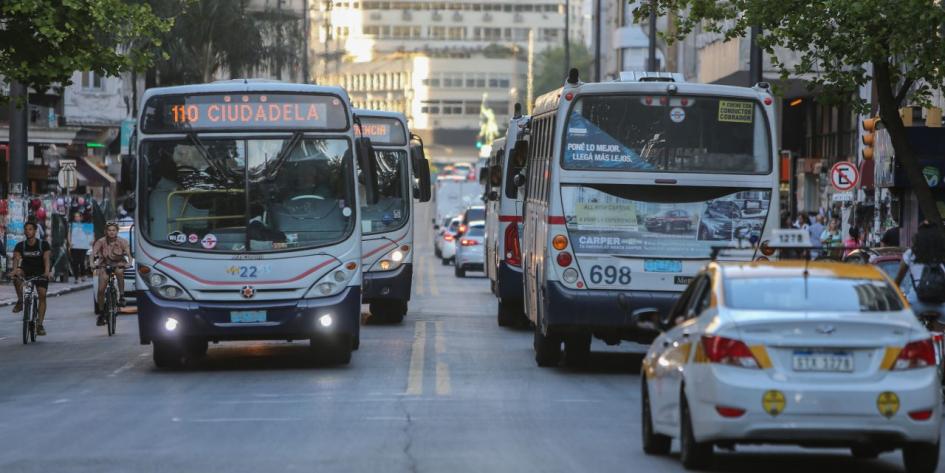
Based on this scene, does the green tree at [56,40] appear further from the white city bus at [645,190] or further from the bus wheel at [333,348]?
the white city bus at [645,190]

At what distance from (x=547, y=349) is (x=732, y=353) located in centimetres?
1025

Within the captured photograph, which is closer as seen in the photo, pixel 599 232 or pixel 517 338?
pixel 599 232

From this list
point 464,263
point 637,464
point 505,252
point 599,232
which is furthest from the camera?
point 464,263

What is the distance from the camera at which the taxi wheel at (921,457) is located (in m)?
11.4

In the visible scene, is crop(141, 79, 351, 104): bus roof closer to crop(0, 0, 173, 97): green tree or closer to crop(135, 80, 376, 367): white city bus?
crop(135, 80, 376, 367): white city bus

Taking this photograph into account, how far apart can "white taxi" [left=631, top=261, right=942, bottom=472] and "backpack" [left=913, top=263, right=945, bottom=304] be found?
23.0 ft

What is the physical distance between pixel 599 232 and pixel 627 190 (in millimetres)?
535

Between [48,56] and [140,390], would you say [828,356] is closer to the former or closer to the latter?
[140,390]

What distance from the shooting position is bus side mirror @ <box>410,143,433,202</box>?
2795 cm

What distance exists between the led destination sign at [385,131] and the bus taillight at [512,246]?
121 inches

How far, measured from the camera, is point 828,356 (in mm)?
11172

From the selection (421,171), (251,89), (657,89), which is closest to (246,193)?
(251,89)

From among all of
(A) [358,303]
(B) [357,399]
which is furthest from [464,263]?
(B) [357,399]

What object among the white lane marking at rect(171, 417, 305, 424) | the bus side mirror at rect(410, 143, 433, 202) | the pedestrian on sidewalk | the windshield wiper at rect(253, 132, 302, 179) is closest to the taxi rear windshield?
the white lane marking at rect(171, 417, 305, 424)
